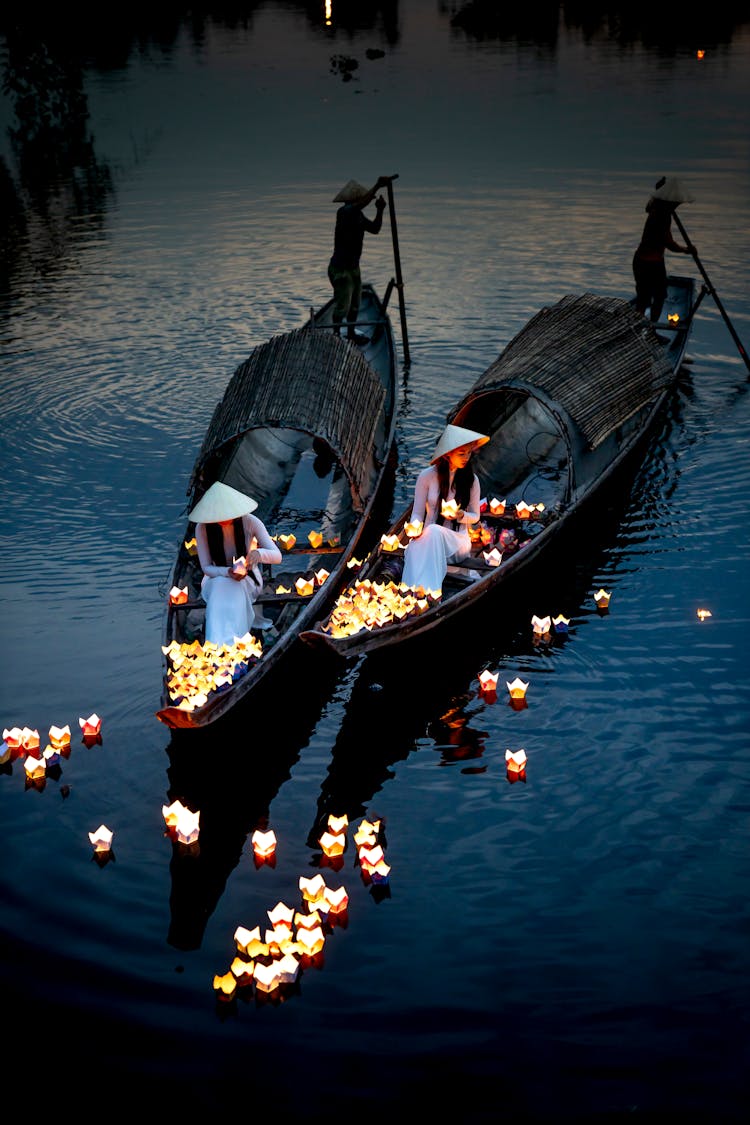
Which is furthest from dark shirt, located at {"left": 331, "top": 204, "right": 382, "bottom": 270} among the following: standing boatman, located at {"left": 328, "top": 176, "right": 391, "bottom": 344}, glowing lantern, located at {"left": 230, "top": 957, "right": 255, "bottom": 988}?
glowing lantern, located at {"left": 230, "top": 957, "right": 255, "bottom": 988}

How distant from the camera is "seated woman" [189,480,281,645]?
8102 millimetres

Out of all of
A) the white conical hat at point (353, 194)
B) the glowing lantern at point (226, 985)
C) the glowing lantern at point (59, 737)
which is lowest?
the glowing lantern at point (226, 985)

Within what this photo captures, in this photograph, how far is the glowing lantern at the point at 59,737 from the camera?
7.91 m

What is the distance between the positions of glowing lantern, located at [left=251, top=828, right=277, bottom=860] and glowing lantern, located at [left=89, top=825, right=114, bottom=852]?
88 centimetres

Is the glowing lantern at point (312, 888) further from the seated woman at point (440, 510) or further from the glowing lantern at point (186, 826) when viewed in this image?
the seated woman at point (440, 510)

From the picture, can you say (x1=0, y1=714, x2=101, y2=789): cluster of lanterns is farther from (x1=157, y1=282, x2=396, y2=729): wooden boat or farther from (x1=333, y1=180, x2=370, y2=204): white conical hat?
(x1=333, y1=180, x2=370, y2=204): white conical hat

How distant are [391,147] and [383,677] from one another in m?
23.7

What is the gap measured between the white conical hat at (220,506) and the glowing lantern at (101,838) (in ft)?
7.39

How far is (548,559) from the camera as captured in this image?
10484 millimetres

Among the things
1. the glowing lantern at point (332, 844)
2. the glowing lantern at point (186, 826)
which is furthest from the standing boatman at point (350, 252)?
the glowing lantern at point (332, 844)

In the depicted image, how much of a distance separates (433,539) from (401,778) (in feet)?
6.66

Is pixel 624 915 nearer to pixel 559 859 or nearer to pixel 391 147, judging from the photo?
→ pixel 559 859

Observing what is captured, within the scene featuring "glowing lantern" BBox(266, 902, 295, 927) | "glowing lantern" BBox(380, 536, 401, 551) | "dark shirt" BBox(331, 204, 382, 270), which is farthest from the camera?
"dark shirt" BBox(331, 204, 382, 270)

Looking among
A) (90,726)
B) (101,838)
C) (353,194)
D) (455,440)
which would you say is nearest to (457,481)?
(455,440)
